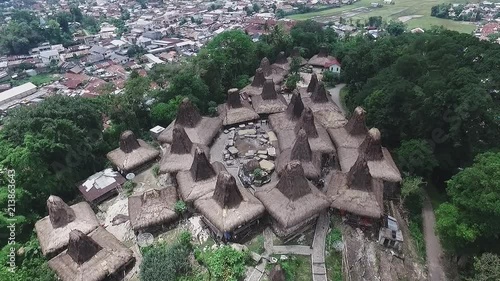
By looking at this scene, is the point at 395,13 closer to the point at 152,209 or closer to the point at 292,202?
the point at 292,202

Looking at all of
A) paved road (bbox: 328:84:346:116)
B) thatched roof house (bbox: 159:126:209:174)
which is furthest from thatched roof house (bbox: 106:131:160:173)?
paved road (bbox: 328:84:346:116)

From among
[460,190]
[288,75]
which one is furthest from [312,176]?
[288,75]

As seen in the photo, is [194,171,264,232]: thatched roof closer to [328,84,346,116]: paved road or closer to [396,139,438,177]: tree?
[396,139,438,177]: tree

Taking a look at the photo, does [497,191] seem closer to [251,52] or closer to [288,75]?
[288,75]

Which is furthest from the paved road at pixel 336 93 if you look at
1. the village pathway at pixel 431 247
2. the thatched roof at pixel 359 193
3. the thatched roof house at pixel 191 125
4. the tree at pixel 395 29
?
the tree at pixel 395 29

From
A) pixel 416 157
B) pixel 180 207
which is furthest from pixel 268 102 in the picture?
pixel 180 207

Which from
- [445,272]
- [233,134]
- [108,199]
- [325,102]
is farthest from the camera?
[325,102]
